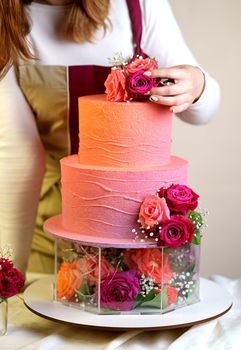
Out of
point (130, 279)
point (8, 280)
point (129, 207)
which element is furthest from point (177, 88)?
point (8, 280)

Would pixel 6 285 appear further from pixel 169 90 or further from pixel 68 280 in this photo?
pixel 169 90

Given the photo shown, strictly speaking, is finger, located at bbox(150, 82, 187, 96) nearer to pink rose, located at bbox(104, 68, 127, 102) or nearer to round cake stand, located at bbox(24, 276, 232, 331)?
pink rose, located at bbox(104, 68, 127, 102)

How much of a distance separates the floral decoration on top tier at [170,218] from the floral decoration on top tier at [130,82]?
184 mm

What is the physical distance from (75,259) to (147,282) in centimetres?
15

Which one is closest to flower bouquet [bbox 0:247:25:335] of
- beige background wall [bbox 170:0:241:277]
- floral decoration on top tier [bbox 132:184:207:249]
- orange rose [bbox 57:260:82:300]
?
orange rose [bbox 57:260:82:300]

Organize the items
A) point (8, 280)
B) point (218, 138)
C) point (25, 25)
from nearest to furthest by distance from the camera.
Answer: point (8, 280), point (25, 25), point (218, 138)

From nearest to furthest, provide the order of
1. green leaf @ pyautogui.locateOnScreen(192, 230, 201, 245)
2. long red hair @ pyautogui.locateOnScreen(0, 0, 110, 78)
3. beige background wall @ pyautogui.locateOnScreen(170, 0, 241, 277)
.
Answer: green leaf @ pyautogui.locateOnScreen(192, 230, 201, 245)
long red hair @ pyautogui.locateOnScreen(0, 0, 110, 78)
beige background wall @ pyautogui.locateOnScreen(170, 0, 241, 277)

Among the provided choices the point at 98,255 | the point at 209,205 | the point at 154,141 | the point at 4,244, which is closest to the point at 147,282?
the point at 98,255

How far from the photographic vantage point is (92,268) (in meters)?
1.46

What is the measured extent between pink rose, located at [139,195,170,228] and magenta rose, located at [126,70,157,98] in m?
0.19

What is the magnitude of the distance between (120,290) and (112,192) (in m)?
0.18

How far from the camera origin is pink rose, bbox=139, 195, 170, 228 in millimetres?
1401

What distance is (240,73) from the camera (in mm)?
2418

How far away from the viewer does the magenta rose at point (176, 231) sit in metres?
1.39
